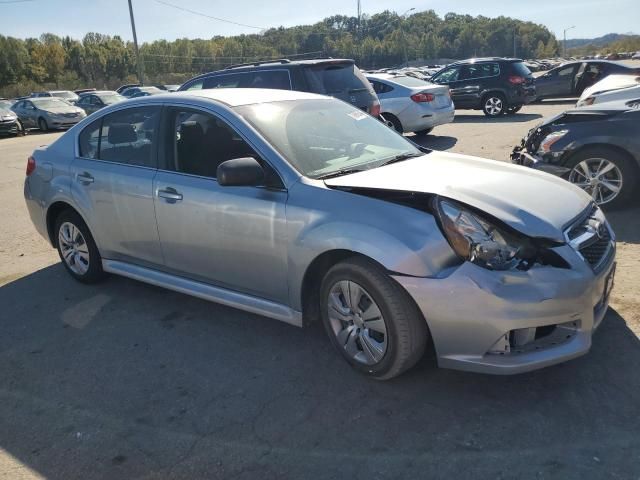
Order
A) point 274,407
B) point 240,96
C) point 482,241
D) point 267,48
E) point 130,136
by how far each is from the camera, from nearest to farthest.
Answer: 1. point 482,241
2. point 274,407
3. point 240,96
4. point 130,136
5. point 267,48

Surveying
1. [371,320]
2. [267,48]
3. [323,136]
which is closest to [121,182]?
[323,136]

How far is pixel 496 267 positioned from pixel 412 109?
32.6 ft

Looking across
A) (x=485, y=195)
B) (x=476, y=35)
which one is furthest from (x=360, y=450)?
(x=476, y=35)

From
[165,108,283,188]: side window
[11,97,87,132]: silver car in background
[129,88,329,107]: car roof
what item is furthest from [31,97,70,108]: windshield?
[165,108,283,188]: side window

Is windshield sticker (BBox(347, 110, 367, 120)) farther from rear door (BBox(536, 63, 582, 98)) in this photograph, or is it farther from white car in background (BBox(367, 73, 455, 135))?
rear door (BBox(536, 63, 582, 98))

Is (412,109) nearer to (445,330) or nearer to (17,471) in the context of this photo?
(445,330)

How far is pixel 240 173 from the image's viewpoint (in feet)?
11.3

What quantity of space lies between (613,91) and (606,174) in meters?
3.24

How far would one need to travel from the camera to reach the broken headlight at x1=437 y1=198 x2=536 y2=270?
2.88 metres

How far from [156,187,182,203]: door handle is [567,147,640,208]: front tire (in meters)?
4.26

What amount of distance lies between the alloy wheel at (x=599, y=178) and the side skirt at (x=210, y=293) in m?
4.01

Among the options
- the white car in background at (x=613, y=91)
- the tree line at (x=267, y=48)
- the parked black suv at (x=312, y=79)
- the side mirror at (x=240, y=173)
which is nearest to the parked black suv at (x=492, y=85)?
the white car in background at (x=613, y=91)

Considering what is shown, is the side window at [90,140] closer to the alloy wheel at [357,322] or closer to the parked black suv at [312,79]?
the alloy wheel at [357,322]

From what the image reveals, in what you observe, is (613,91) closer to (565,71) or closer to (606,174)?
A: (606,174)
